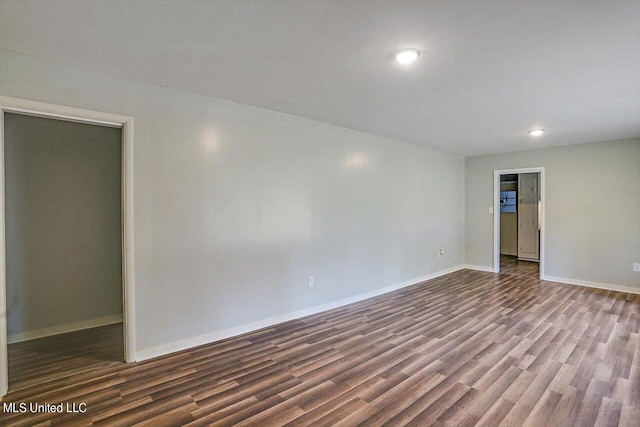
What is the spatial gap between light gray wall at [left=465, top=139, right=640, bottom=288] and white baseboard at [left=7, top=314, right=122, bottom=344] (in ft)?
22.5

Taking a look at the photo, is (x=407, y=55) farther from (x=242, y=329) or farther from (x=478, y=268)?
(x=478, y=268)

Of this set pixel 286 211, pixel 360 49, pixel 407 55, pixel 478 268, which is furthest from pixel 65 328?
pixel 478 268

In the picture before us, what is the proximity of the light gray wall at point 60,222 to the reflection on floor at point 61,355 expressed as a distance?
0.94 ft

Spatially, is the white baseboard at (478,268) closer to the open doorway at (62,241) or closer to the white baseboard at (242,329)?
the white baseboard at (242,329)

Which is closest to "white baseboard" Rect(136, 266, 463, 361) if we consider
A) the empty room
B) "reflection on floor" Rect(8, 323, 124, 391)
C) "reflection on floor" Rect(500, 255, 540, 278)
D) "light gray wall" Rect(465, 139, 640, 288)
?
the empty room

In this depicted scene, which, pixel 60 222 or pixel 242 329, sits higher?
pixel 60 222

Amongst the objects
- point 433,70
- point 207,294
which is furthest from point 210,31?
point 207,294

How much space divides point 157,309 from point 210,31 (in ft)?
7.39

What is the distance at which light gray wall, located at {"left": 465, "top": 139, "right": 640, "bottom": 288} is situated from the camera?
489 cm

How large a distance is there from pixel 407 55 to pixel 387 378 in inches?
93.6

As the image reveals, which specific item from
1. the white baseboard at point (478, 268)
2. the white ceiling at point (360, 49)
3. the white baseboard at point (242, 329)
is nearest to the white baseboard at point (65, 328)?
the white baseboard at point (242, 329)

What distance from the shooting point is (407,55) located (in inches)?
85.6

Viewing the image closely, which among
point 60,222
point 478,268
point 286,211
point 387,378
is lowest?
point 387,378

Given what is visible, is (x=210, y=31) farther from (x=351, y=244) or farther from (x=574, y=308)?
(x=574, y=308)
